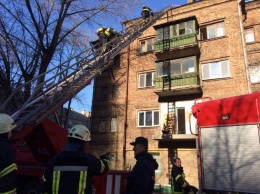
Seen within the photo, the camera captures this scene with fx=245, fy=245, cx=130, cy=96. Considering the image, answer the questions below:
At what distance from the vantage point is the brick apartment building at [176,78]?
1532cm

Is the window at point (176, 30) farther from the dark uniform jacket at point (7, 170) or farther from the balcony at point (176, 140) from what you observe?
the dark uniform jacket at point (7, 170)

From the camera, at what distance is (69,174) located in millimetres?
2492

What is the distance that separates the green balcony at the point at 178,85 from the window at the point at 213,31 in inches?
139

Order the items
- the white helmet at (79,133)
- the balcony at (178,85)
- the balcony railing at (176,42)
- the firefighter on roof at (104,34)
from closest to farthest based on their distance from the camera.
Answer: the white helmet at (79,133), the firefighter on roof at (104,34), the balcony at (178,85), the balcony railing at (176,42)

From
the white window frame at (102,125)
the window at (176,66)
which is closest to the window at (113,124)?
the white window frame at (102,125)

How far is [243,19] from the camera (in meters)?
16.5

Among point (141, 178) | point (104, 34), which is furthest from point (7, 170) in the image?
point (104, 34)

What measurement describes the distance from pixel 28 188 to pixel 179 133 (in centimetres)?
1125

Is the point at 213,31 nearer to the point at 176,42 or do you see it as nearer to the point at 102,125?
the point at 176,42

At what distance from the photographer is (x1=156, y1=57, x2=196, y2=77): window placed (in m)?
16.6

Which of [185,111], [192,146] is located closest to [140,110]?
[185,111]

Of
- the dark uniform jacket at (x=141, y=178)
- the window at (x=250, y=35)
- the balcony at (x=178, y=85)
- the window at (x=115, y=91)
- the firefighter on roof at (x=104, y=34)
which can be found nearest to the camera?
the dark uniform jacket at (x=141, y=178)

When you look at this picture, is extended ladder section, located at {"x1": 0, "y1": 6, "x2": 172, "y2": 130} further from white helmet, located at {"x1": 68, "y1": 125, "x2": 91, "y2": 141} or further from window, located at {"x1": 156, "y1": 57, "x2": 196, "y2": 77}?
window, located at {"x1": 156, "y1": 57, "x2": 196, "y2": 77}

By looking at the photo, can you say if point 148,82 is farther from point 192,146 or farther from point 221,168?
point 221,168
